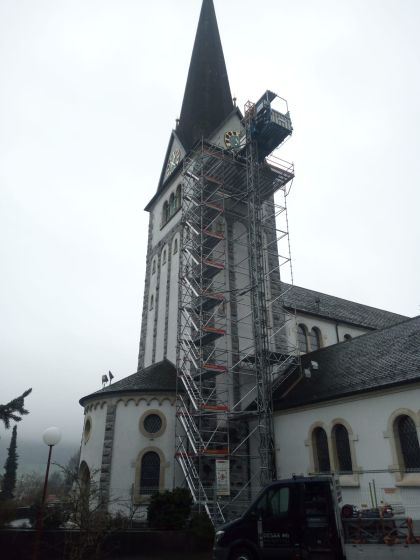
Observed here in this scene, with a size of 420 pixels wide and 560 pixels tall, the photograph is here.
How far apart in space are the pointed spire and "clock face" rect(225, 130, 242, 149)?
2097 millimetres

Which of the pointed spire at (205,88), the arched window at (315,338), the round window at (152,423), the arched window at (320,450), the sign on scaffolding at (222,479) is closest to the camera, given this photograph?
the sign on scaffolding at (222,479)

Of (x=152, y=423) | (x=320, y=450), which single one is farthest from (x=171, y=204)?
(x=320, y=450)

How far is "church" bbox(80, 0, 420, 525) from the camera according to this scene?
19.2 m

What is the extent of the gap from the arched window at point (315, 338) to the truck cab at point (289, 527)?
75.0ft

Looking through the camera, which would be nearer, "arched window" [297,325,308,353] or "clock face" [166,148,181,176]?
"arched window" [297,325,308,353]

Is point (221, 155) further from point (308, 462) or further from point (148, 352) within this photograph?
point (308, 462)

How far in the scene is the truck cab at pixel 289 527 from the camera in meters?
11.0

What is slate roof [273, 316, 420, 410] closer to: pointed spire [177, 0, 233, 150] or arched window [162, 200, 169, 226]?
arched window [162, 200, 169, 226]

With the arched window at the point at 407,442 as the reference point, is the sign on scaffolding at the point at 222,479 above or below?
below

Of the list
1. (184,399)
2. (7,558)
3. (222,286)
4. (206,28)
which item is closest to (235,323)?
(222,286)

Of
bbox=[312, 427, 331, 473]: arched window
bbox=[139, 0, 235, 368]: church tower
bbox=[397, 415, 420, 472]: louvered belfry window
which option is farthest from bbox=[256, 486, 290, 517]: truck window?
bbox=[139, 0, 235, 368]: church tower

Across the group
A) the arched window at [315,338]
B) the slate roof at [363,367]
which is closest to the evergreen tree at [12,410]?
the slate roof at [363,367]

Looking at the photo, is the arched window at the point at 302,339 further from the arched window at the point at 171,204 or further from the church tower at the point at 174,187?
the arched window at the point at 171,204

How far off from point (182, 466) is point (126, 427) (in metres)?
3.49
